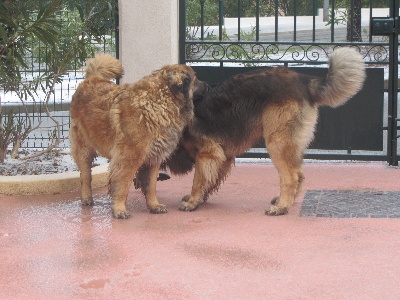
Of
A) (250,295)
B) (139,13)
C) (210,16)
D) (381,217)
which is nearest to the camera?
(250,295)

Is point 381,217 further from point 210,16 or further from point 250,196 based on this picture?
point 210,16

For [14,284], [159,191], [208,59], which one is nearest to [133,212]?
[159,191]

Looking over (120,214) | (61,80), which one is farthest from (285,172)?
A: (61,80)

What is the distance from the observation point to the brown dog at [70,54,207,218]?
7312 mm

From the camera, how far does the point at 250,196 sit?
332 inches

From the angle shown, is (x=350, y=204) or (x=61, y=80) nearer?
(x=350, y=204)

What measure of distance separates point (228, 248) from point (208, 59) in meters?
4.06

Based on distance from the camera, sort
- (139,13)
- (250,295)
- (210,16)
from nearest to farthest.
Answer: (250,295), (139,13), (210,16)

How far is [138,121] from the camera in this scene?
7312 mm

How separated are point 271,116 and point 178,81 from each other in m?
0.90

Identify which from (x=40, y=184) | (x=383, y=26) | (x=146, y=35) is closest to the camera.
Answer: (x=40, y=184)

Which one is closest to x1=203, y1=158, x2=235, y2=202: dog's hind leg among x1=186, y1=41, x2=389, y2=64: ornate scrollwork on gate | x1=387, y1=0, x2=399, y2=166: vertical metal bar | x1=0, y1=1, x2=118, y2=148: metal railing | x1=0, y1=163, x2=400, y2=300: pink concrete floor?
x1=0, y1=163, x2=400, y2=300: pink concrete floor

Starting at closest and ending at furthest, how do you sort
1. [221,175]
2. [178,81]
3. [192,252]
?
[192,252]
[178,81]
[221,175]

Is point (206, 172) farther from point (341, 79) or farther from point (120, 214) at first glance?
point (341, 79)
